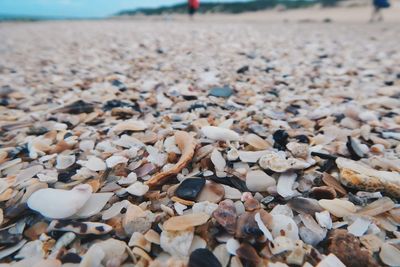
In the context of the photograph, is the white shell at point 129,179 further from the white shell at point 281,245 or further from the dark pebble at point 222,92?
the dark pebble at point 222,92

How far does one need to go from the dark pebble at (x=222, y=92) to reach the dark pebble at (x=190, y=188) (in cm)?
149

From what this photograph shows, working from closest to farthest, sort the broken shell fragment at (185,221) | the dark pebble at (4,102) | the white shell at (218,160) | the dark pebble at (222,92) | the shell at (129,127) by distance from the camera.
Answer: the broken shell fragment at (185,221)
the white shell at (218,160)
the shell at (129,127)
the dark pebble at (4,102)
the dark pebble at (222,92)

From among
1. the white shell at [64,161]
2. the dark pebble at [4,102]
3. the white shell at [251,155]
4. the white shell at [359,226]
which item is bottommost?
the dark pebble at [4,102]

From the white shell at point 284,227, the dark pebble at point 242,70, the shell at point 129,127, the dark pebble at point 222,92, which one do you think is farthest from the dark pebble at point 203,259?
the dark pebble at point 242,70

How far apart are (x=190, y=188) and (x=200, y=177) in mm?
103

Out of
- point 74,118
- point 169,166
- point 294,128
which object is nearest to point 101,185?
point 169,166

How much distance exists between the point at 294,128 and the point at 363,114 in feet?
1.73

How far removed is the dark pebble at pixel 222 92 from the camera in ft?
9.04

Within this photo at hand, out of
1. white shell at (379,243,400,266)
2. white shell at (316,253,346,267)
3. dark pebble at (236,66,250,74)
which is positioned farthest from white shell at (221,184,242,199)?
dark pebble at (236,66,250,74)

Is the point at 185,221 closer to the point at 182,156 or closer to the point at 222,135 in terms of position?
the point at 182,156

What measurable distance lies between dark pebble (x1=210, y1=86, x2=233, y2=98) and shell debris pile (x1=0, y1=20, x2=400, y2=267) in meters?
0.01

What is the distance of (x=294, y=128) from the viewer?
6.72ft

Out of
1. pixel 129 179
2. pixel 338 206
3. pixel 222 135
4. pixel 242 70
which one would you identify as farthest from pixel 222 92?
pixel 338 206

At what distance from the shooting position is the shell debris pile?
1068 mm
